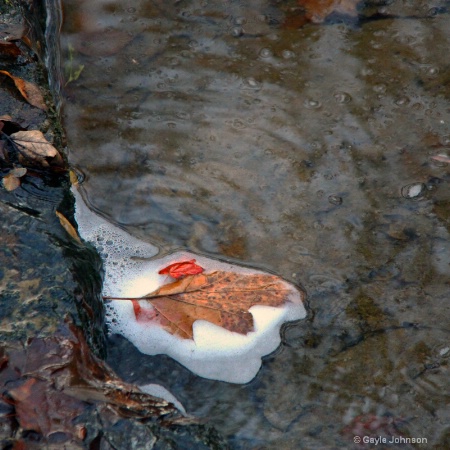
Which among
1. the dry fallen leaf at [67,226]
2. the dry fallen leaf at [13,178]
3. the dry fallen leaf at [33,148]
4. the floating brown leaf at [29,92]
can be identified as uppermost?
the floating brown leaf at [29,92]

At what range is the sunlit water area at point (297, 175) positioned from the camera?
1.94m

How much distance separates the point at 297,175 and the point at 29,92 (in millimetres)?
1203

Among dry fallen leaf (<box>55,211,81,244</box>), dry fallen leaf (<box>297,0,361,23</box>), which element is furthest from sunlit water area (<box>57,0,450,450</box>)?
dry fallen leaf (<box>55,211,81,244</box>)

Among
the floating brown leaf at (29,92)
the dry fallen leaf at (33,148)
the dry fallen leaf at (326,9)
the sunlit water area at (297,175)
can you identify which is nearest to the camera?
the sunlit water area at (297,175)

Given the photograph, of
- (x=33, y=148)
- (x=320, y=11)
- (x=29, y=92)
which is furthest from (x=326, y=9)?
(x=33, y=148)

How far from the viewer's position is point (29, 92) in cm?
230

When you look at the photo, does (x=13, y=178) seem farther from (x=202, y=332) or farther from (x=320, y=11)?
(x=320, y=11)

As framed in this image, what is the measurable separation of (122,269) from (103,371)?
0.60m

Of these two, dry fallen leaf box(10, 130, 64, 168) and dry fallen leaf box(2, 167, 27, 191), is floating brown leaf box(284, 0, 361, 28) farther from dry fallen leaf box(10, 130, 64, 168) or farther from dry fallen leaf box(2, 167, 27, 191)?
dry fallen leaf box(2, 167, 27, 191)

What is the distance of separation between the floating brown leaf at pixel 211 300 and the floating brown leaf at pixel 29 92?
929 millimetres

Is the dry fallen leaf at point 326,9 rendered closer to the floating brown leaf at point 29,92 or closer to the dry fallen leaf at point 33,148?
the floating brown leaf at point 29,92

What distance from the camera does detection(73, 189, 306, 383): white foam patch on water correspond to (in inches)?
78.9

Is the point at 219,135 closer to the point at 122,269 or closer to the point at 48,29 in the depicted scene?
the point at 122,269

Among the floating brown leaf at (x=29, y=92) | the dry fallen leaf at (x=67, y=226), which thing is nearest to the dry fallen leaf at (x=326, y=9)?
the floating brown leaf at (x=29, y=92)
